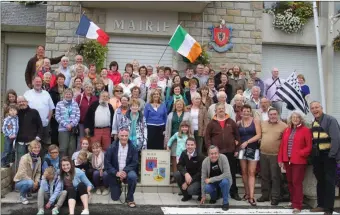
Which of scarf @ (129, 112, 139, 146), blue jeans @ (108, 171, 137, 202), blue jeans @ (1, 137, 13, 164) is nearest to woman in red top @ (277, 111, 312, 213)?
blue jeans @ (108, 171, 137, 202)

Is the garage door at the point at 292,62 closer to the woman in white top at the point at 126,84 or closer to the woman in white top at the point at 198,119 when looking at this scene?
the woman in white top at the point at 126,84

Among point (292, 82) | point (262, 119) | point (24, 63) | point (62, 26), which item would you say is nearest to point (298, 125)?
point (262, 119)

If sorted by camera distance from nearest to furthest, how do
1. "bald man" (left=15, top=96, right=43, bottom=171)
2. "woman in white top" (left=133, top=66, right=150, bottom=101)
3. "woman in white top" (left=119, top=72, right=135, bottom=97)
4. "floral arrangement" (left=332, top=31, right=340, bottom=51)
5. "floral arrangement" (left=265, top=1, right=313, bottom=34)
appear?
"bald man" (left=15, top=96, right=43, bottom=171)
"woman in white top" (left=119, top=72, right=135, bottom=97)
"woman in white top" (left=133, top=66, right=150, bottom=101)
"floral arrangement" (left=265, top=1, right=313, bottom=34)
"floral arrangement" (left=332, top=31, right=340, bottom=51)

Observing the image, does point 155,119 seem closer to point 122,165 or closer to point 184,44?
point 122,165

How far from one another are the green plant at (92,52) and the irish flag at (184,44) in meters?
2.08

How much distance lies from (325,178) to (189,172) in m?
2.43

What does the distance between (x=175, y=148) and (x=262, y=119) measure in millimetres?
1875

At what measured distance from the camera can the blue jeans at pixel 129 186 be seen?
298 inches

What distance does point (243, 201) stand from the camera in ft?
26.3

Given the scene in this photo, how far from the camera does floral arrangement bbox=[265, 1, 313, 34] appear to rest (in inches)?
539

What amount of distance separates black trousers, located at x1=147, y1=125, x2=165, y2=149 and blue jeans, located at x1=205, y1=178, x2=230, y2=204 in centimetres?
164

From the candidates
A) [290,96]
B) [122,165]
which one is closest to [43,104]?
[122,165]

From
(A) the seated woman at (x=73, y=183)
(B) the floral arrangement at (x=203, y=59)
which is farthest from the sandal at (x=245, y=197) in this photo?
(B) the floral arrangement at (x=203, y=59)

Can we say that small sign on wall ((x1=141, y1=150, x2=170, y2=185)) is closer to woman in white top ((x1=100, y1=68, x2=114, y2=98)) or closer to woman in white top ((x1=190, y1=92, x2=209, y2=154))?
woman in white top ((x1=190, y1=92, x2=209, y2=154))
